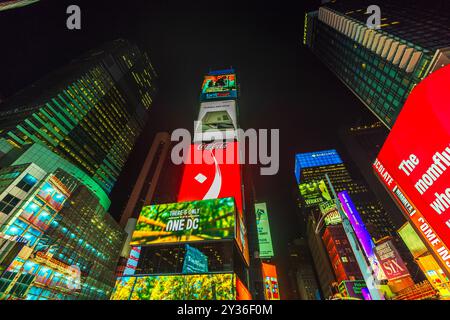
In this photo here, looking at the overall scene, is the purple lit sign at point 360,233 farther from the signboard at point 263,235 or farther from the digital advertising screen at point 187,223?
the signboard at point 263,235

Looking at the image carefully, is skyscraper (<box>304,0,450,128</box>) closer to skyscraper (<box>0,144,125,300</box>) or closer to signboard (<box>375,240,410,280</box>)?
signboard (<box>375,240,410,280</box>)

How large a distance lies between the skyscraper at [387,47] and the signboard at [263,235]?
33576 mm

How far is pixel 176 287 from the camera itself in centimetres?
1364

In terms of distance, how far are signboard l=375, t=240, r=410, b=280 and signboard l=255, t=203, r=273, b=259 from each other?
18638 mm

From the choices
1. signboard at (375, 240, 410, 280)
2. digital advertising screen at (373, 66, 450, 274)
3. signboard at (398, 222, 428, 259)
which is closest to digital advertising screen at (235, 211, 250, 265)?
signboard at (375, 240, 410, 280)

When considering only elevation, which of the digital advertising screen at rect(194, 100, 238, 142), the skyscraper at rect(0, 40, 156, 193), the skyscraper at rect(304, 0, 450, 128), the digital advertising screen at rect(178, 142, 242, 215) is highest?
the skyscraper at rect(0, 40, 156, 193)

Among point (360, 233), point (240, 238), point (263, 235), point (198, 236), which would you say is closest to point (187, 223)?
point (198, 236)

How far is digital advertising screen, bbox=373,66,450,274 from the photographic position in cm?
589

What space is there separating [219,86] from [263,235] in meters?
25.3

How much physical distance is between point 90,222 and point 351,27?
82.5 meters

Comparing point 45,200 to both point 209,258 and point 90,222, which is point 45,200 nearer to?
point 90,222

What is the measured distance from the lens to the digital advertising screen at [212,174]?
19.0m

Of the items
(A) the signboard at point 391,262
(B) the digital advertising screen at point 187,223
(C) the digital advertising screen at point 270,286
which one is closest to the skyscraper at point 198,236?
(B) the digital advertising screen at point 187,223

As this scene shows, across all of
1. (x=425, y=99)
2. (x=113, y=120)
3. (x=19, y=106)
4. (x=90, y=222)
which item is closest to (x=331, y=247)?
(x=90, y=222)
